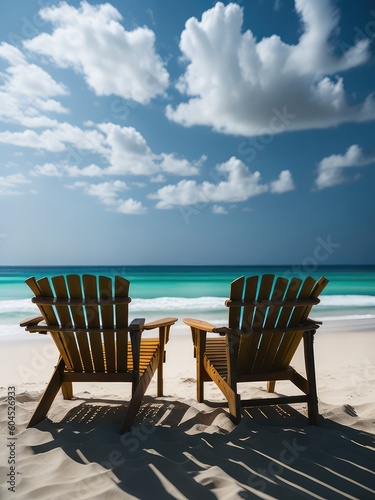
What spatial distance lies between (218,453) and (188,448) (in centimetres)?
20

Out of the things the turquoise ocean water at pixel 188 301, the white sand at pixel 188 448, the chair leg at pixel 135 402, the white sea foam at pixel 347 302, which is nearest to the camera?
the white sand at pixel 188 448

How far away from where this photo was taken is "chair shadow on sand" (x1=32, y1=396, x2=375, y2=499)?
187 centimetres

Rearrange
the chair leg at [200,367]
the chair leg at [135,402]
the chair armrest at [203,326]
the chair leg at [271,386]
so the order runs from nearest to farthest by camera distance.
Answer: the chair leg at [135,402]
the chair armrest at [203,326]
the chair leg at [200,367]
the chair leg at [271,386]

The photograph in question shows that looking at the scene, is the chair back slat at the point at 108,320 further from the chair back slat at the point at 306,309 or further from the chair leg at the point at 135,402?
the chair back slat at the point at 306,309

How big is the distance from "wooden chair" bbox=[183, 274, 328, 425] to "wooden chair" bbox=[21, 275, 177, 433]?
0.71 meters

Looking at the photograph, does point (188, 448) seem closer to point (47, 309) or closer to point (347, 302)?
point (47, 309)

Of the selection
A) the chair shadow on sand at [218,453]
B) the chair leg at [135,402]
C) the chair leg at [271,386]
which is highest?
the chair leg at [135,402]

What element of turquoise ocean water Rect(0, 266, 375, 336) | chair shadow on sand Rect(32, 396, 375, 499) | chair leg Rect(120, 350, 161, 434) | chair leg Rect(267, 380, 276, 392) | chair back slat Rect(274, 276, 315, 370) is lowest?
turquoise ocean water Rect(0, 266, 375, 336)

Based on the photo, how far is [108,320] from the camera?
2797 mm

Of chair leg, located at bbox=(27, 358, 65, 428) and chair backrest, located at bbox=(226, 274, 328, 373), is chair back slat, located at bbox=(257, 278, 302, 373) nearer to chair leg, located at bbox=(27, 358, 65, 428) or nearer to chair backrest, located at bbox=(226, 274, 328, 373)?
chair backrest, located at bbox=(226, 274, 328, 373)

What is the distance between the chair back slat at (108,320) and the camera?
2.67 meters

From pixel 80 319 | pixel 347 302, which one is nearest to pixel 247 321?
pixel 80 319

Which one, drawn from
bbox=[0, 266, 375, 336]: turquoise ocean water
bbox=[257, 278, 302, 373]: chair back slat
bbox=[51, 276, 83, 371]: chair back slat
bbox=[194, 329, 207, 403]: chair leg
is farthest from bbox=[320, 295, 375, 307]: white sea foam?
bbox=[51, 276, 83, 371]: chair back slat

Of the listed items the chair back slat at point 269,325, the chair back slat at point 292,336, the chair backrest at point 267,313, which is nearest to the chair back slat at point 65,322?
the chair backrest at point 267,313
